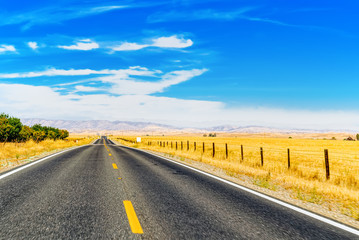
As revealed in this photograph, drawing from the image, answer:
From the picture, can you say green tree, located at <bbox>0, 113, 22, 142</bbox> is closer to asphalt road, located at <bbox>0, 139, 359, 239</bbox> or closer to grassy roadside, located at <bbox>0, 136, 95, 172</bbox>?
grassy roadside, located at <bbox>0, 136, 95, 172</bbox>

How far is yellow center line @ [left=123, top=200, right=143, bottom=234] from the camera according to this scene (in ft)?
12.2

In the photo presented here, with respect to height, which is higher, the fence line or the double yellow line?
the double yellow line

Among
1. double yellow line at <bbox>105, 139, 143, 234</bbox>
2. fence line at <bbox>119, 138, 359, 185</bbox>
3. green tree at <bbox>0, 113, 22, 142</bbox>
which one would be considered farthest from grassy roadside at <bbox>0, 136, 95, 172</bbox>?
fence line at <bbox>119, 138, 359, 185</bbox>

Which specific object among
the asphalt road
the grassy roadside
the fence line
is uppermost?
the grassy roadside

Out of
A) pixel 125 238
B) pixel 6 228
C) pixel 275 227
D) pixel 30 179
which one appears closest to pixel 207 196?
pixel 275 227

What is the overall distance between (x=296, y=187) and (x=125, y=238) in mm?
6199

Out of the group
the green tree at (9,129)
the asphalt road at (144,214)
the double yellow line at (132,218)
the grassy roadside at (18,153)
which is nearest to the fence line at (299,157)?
the asphalt road at (144,214)

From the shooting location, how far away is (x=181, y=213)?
181 inches

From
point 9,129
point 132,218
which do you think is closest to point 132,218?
point 132,218

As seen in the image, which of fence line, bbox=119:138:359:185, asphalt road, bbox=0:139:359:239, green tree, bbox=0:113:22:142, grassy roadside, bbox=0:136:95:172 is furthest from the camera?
green tree, bbox=0:113:22:142

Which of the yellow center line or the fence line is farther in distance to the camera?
the fence line

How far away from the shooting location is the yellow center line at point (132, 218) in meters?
3.72

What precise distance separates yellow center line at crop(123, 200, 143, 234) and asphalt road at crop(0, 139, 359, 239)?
0.05ft

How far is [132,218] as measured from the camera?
13.8ft
